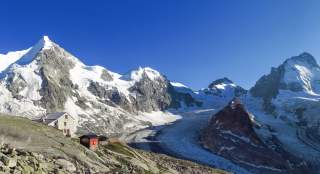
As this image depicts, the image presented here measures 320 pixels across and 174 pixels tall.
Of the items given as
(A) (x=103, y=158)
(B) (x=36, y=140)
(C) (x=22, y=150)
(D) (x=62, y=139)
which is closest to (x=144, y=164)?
(A) (x=103, y=158)

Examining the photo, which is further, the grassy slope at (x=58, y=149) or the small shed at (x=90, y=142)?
the small shed at (x=90, y=142)

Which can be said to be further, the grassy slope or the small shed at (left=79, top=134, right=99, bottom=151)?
the small shed at (left=79, top=134, right=99, bottom=151)

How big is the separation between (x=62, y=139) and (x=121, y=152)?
73.2ft

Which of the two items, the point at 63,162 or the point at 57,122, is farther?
the point at 57,122

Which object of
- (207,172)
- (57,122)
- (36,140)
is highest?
(57,122)

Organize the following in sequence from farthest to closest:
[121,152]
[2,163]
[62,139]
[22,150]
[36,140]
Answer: [121,152]
[62,139]
[36,140]
[22,150]
[2,163]

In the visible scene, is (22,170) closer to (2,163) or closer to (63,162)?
(2,163)

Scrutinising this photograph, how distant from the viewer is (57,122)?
15912 cm

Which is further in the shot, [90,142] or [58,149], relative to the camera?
[90,142]

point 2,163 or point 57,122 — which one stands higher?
point 57,122

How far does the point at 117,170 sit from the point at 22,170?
24145mm

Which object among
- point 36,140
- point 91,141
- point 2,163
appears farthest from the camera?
point 91,141

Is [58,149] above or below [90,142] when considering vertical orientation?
below

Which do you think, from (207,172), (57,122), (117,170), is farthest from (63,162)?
(57,122)
